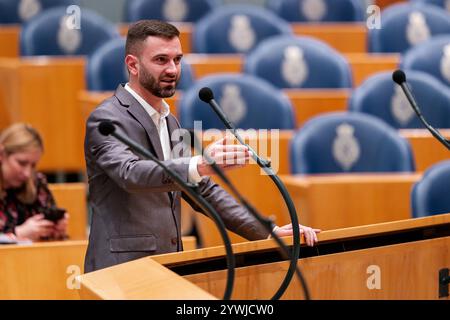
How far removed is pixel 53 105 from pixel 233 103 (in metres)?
0.51

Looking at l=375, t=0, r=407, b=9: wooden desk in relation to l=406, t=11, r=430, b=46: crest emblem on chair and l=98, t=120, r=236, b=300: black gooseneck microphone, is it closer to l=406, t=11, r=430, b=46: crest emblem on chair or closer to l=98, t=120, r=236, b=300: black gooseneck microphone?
l=406, t=11, r=430, b=46: crest emblem on chair

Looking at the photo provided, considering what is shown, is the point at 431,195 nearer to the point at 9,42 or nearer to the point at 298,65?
the point at 298,65

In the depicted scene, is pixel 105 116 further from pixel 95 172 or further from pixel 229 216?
pixel 229 216

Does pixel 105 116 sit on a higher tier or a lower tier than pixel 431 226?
higher

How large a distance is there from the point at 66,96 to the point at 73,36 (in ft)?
0.94

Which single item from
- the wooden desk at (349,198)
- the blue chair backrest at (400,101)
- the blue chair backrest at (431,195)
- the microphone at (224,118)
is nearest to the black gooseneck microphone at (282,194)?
the microphone at (224,118)

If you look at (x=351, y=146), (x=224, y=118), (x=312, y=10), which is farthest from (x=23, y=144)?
(x=312, y=10)

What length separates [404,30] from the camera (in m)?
2.86

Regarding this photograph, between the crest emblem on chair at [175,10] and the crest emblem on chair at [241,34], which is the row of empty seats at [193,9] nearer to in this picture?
the crest emblem on chair at [175,10]

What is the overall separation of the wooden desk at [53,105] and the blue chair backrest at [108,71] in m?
0.10

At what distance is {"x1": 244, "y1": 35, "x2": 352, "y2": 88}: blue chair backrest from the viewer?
2414mm

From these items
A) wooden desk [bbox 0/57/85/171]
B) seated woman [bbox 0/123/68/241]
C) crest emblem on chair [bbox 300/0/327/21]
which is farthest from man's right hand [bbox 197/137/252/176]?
crest emblem on chair [bbox 300/0/327/21]

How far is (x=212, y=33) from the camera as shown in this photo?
2697 mm

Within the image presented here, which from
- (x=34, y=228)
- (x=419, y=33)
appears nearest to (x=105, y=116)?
(x=34, y=228)
